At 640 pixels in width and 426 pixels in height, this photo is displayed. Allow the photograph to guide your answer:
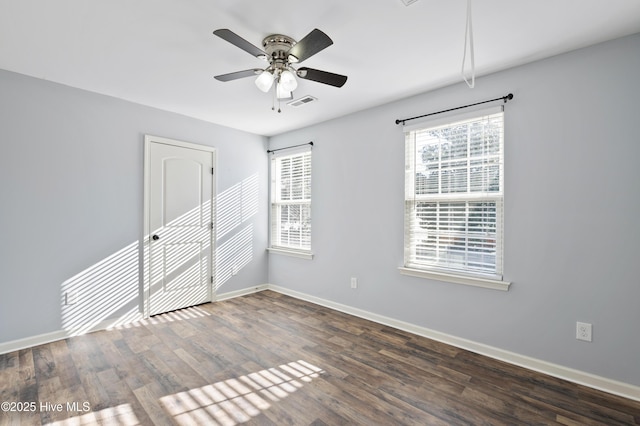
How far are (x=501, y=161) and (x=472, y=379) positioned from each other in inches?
71.8

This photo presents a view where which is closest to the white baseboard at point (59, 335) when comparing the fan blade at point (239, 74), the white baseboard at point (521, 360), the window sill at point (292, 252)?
the window sill at point (292, 252)

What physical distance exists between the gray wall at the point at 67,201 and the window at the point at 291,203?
4.87ft

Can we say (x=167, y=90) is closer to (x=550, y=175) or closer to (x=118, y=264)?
(x=118, y=264)

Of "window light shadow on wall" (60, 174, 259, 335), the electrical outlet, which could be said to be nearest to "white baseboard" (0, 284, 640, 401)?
"window light shadow on wall" (60, 174, 259, 335)

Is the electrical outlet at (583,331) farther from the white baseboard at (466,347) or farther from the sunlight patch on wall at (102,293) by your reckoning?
the sunlight patch on wall at (102,293)

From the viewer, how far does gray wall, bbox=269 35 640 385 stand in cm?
211

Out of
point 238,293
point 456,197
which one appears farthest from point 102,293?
point 456,197

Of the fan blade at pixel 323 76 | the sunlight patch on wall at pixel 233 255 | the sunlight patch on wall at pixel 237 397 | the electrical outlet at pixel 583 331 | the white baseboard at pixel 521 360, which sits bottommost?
the sunlight patch on wall at pixel 237 397

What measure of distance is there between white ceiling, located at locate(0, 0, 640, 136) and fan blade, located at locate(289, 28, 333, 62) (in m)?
0.24

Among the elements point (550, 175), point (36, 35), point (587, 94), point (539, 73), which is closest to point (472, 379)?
point (550, 175)

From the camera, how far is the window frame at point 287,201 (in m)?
4.34

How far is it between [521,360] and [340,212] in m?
2.36

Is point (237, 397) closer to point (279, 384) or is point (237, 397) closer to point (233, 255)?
point (279, 384)

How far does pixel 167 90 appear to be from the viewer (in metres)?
3.09
